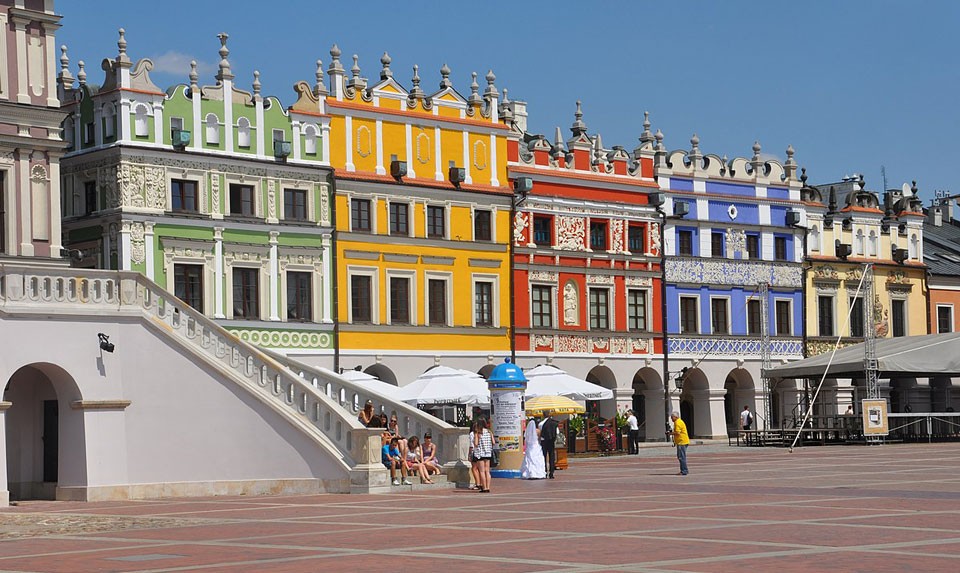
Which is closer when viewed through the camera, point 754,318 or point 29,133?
point 29,133

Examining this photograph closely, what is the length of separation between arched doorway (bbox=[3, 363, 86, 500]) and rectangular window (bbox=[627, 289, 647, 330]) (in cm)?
3069

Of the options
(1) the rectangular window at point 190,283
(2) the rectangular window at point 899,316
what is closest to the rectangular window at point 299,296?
(1) the rectangular window at point 190,283

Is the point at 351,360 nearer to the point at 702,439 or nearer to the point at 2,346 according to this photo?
the point at 702,439

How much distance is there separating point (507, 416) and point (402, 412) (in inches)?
184

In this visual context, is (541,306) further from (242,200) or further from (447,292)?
(242,200)

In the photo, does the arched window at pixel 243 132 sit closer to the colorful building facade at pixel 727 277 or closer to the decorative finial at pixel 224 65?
the decorative finial at pixel 224 65

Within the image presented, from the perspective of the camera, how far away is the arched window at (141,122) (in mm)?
46812

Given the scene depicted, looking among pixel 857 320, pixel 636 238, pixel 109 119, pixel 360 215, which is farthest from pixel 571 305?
pixel 109 119

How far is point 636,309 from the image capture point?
198 feet

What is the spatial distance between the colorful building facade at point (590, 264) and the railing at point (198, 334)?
24745mm

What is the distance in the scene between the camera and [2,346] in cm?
3042

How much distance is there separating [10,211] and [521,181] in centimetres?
2470

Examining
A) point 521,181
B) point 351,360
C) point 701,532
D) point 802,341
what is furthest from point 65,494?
point 802,341

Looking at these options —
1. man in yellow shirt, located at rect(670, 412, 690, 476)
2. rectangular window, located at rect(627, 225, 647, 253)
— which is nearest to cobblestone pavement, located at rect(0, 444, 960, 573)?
man in yellow shirt, located at rect(670, 412, 690, 476)
